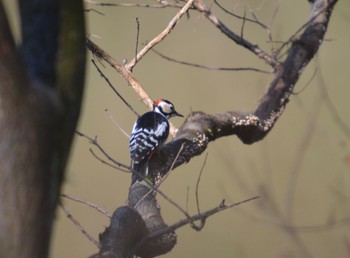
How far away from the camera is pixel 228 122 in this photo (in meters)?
2.47

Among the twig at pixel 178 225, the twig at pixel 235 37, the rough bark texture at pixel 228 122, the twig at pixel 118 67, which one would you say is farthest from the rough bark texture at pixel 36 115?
the twig at pixel 235 37

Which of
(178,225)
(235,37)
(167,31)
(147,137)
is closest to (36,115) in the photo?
(178,225)

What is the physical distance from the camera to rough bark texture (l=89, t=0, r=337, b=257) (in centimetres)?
184

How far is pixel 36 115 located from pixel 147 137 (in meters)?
1.64

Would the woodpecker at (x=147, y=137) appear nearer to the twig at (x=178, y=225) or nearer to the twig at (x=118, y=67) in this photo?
the twig at (x=118, y=67)

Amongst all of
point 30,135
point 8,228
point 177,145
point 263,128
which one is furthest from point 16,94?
point 263,128

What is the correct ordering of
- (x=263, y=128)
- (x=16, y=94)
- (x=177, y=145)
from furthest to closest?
(x=263, y=128)
(x=177, y=145)
(x=16, y=94)

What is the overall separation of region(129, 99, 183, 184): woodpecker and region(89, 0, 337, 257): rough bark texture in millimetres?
132

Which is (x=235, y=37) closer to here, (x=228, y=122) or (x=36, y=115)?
(x=228, y=122)

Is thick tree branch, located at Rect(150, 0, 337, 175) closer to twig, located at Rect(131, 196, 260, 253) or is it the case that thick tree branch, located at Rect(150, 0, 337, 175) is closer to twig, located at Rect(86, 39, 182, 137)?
twig, located at Rect(86, 39, 182, 137)

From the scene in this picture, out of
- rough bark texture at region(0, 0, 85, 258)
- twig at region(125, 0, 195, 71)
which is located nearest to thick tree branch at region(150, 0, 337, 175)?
twig at region(125, 0, 195, 71)

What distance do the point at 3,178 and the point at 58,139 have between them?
10 centimetres

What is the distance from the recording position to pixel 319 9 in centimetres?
287

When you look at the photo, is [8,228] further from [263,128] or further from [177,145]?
[263,128]
